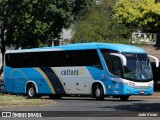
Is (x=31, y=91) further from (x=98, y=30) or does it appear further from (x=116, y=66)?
(x=98, y=30)

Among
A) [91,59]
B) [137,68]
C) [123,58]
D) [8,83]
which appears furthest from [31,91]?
[123,58]

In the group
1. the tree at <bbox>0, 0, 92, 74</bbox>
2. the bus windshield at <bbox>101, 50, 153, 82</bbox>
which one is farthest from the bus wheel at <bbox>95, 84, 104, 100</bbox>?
the tree at <bbox>0, 0, 92, 74</bbox>

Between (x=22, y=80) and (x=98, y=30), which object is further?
(x=98, y=30)

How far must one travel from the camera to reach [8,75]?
37969mm

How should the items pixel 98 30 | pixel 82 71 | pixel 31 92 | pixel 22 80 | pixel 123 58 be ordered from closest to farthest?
1. pixel 123 58
2. pixel 82 71
3. pixel 31 92
4. pixel 22 80
5. pixel 98 30

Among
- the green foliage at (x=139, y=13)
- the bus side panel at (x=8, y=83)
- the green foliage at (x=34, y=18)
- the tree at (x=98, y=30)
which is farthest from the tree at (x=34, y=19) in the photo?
the bus side panel at (x=8, y=83)

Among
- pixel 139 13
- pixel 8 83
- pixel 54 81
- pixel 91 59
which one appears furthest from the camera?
pixel 139 13

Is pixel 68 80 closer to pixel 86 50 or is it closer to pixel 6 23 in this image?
pixel 86 50

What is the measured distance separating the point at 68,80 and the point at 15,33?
13414 mm

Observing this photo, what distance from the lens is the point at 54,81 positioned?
34.5m

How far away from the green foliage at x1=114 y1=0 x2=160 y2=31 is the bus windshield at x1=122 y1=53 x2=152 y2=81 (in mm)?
8612

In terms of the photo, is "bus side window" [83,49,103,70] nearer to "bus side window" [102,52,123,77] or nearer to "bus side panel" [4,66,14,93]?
"bus side window" [102,52,123,77]

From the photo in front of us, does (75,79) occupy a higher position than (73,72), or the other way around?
(73,72)

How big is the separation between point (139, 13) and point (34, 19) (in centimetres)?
853
